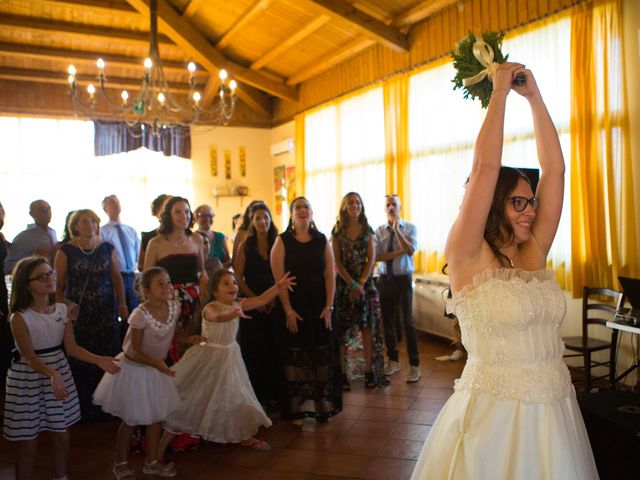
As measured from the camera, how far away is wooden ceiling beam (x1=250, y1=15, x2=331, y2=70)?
7221 mm

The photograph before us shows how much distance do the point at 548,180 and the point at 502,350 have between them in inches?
21.6

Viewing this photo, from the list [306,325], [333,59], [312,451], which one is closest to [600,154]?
[306,325]

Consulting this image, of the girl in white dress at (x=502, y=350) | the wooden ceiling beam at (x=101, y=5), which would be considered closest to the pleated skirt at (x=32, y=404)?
the girl in white dress at (x=502, y=350)

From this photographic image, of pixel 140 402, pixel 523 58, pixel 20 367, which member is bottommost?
pixel 140 402

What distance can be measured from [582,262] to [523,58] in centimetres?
196

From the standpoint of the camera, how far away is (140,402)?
293 centimetres

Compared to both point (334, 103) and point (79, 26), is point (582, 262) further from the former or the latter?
point (79, 26)

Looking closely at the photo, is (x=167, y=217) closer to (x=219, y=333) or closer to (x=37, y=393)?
(x=219, y=333)

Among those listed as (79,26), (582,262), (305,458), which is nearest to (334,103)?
(79,26)

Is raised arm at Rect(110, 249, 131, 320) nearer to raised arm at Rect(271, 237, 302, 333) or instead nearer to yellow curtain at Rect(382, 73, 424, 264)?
raised arm at Rect(271, 237, 302, 333)

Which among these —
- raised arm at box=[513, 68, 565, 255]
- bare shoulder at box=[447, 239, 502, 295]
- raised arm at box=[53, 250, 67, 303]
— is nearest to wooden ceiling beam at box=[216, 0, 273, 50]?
raised arm at box=[53, 250, 67, 303]

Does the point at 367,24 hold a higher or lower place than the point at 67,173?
higher

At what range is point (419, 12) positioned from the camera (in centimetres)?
629

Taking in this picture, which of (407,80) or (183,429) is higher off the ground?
(407,80)
